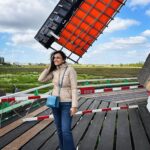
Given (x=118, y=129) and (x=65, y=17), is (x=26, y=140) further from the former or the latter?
(x=65, y=17)

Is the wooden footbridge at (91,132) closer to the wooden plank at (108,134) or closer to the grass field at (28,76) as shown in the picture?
the wooden plank at (108,134)

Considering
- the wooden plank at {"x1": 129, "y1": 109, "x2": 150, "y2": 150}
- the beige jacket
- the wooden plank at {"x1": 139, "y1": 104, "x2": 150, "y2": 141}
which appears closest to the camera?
the beige jacket

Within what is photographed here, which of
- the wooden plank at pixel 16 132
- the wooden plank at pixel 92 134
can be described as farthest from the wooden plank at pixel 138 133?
the wooden plank at pixel 16 132

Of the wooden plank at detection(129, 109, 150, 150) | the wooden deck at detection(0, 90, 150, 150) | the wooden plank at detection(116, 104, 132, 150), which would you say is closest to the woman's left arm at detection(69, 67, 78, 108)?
the wooden deck at detection(0, 90, 150, 150)

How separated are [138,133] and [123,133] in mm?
349

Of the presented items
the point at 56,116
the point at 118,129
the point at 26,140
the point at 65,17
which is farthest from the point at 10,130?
the point at 65,17

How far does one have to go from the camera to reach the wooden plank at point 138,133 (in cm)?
719

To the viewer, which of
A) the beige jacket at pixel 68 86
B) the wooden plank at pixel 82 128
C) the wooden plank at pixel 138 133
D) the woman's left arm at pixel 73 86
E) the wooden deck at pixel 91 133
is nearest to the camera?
the woman's left arm at pixel 73 86

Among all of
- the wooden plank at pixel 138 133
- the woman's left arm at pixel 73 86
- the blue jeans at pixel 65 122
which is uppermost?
the woman's left arm at pixel 73 86

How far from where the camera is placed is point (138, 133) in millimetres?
8398

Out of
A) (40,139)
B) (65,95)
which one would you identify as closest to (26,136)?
(40,139)

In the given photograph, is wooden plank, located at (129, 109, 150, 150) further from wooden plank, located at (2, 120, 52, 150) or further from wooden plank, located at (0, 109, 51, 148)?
wooden plank, located at (0, 109, 51, 148)

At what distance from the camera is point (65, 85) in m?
5.95

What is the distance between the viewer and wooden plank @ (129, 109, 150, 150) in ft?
23.6
